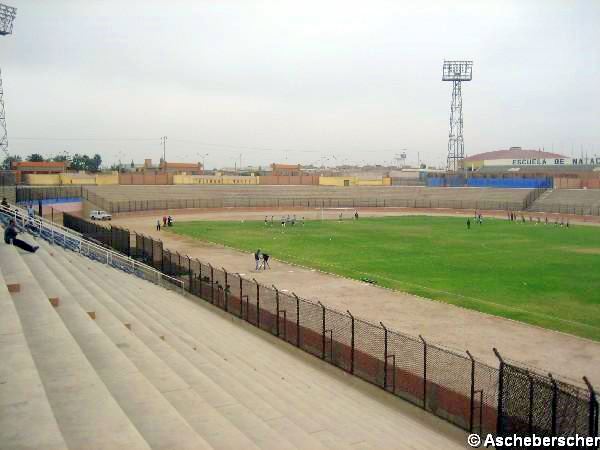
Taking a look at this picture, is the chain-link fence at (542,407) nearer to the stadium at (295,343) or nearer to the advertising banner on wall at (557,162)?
the stadium at (295,343)

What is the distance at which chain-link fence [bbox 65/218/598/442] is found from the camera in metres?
10.4

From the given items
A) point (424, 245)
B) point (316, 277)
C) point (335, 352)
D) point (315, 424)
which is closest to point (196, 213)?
point (424, 245)

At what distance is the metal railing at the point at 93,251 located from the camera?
28.2m

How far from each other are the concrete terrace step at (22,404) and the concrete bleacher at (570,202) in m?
83.5

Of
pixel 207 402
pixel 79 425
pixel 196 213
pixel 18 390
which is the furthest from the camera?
pixel 196 213

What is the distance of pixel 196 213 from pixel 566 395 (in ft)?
258

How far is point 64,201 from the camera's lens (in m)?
74.7

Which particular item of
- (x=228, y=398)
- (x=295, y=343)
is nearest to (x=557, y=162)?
(x=295, y=343)

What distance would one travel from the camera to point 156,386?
970 centimetres

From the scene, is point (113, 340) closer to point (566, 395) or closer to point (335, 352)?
point (335, 352)

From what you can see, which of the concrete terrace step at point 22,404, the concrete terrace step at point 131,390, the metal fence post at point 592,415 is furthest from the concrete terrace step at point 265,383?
the concrete terrace step at point 22,404

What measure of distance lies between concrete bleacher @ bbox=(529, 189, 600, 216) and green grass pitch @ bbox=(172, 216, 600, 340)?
16.8m

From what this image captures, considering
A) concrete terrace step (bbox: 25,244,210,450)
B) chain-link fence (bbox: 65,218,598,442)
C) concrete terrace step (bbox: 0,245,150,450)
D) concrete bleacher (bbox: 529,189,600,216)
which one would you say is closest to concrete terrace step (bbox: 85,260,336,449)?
concrete terrace step (bbox: 25,244,210,450)

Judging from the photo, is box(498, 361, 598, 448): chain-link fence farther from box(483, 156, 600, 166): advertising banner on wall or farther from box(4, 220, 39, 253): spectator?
box(483, 156, 600, 166): advertising banner on wall
